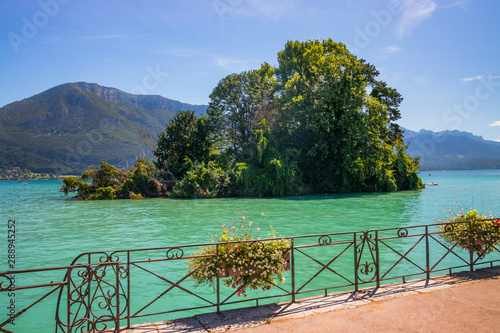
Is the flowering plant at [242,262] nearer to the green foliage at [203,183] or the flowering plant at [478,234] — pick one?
the flowering plant at [478,234]

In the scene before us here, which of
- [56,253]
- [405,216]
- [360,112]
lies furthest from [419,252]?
[360,112]

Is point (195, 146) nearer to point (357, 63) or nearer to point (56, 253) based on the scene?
point (357, 63)

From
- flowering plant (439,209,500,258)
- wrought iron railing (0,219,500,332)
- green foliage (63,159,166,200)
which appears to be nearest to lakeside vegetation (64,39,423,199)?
green foliage (63,159,166,200)

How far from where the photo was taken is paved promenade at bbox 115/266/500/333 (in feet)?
12.9

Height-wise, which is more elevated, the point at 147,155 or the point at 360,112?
the point at 360,112

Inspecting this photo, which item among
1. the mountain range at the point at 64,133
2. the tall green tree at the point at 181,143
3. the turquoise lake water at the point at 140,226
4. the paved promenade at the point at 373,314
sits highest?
the mountain range at the point at 64,133

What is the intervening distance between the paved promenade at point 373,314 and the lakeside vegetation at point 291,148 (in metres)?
28.8

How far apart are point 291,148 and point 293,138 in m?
1.28

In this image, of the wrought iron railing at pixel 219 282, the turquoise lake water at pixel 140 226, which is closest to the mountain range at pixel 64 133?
the turquoise lake water at pixel 140 226

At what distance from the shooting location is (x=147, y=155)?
40.4 meters

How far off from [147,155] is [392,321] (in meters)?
39.2

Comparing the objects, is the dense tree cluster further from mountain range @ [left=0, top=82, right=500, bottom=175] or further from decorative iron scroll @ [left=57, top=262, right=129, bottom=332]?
mountain range @ [left=0, top=82, right=500, bottom=175]

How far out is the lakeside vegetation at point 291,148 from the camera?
34594 millimetres

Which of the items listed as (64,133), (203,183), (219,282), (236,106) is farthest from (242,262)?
(64,133)
